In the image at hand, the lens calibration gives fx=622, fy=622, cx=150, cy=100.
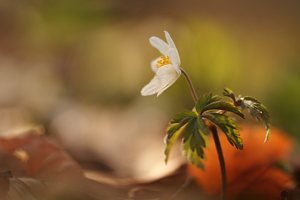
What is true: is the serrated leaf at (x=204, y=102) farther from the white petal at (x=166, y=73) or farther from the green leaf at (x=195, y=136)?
the white petal at (x=166, y=73)

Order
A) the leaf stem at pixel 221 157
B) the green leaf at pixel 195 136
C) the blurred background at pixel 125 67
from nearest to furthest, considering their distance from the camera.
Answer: the green leaf at pixel 195 136
the leaf stem at pixel 221 157
the blurred background at pixel 125 67

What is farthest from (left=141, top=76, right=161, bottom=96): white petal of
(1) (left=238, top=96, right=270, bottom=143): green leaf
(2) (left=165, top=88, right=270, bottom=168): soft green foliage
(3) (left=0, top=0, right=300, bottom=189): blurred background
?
(3) (left=0, top=0, right=300, bottom=189): blurred background

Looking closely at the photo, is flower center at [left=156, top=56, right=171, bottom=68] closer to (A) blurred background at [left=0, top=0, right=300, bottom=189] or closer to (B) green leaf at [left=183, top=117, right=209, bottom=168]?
(B) green leaf at [left=183, top=117, right=209, bottom=168]

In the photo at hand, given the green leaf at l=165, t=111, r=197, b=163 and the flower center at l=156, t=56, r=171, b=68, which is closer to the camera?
the green leaf at l=165, t=111, r=197, b=163

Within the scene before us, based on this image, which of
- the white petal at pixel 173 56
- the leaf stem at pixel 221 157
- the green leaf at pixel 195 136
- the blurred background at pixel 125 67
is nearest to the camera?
the green leaf at pixel 195 136

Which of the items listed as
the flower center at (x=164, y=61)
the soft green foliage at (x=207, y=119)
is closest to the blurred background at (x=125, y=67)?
the flower center at (x=164, y=61)
